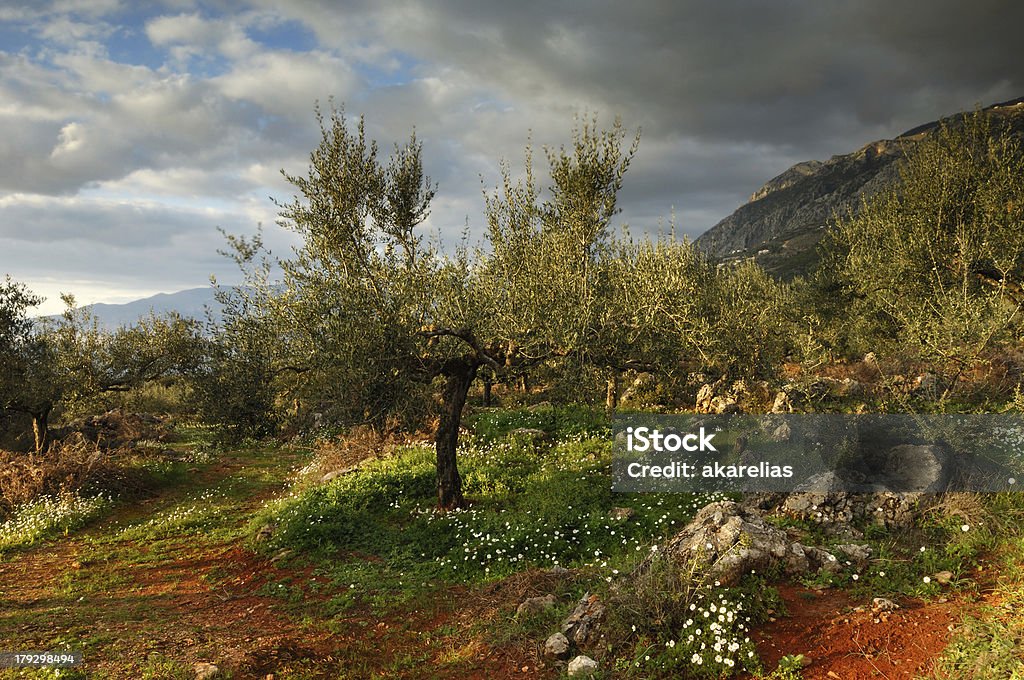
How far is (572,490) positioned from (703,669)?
945 cm

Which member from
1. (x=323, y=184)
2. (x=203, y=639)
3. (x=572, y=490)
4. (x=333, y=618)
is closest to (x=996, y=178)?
(x=572, y=490)

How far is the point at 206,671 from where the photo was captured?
8.82 meters

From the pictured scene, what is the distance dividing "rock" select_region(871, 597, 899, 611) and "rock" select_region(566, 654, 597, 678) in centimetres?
471

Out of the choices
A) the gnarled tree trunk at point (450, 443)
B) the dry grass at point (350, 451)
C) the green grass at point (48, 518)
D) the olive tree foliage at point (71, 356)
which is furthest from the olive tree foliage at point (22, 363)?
the gnarled tree trunk at point (450, 443)

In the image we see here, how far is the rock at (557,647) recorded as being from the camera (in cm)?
877

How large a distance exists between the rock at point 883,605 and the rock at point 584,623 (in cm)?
446

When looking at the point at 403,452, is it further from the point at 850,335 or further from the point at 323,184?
the point at 850,335

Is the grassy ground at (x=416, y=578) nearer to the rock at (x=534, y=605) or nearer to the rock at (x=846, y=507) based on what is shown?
the rock at (x=534, y=605)

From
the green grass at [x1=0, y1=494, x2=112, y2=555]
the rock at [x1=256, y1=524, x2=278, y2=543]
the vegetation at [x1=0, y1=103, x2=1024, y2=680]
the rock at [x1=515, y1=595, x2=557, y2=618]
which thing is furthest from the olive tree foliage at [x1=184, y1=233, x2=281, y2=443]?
the rock at [x1=515, y1=595, x2=557, y2=618]

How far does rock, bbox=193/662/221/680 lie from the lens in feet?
28.5

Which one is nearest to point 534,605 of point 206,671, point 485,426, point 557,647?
point 557,647

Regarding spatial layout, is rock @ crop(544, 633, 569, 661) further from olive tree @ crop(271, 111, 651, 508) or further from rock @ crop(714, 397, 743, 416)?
rock @ crop(714, 397, 743, 416)

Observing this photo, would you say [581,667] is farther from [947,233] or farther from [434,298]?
[947,233]

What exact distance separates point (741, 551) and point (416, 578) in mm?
8194
